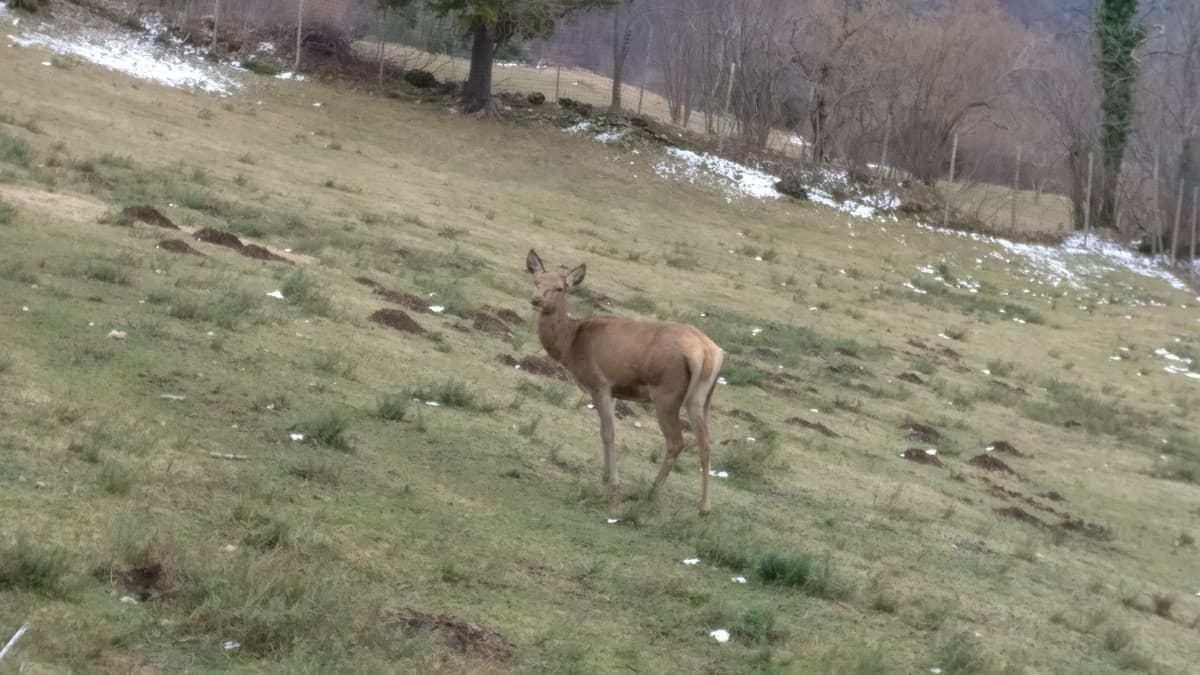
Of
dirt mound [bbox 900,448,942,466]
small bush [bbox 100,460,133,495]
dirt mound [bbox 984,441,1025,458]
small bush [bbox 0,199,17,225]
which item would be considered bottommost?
dirt mound [bbox 984,441,1025,458]

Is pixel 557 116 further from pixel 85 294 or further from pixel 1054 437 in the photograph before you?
pixel 85 294

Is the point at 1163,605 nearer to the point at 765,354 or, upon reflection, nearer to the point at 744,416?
the point at 744,416

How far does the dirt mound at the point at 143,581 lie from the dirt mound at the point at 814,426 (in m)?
10.1

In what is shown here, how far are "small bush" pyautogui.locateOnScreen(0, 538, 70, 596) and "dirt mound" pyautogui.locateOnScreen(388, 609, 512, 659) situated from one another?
62.8 inches

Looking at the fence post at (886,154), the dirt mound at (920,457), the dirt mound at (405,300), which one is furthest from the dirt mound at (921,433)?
the fence post at (886,154)

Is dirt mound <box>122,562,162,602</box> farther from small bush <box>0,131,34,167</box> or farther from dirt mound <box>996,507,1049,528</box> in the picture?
small bush <box>0,131,34,167</box>

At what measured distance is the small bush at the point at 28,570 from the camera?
5.75 metres

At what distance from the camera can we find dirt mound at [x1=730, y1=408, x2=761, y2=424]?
1488 cm

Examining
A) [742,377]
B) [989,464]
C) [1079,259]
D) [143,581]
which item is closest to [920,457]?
[989,464]

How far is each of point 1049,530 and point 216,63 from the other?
2877 cm

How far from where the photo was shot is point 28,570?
19.1 ft

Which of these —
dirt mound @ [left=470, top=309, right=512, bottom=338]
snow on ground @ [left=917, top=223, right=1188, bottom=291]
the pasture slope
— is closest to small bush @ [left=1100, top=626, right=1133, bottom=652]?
the pasture slope

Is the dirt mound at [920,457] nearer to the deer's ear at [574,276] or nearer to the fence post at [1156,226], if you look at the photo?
the deer's ear at [574,276]

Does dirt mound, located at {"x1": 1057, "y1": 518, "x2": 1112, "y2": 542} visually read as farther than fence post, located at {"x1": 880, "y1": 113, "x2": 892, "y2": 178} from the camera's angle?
No
